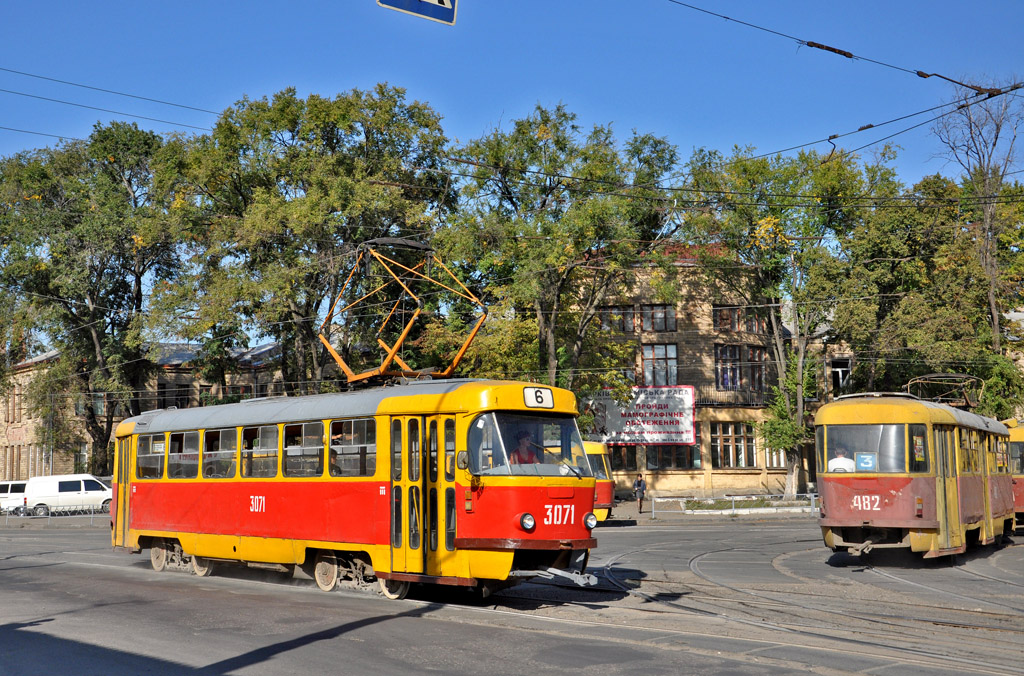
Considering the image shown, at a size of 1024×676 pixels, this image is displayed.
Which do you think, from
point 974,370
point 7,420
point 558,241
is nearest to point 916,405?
point 558,241

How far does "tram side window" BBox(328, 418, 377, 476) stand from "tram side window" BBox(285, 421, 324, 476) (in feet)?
1.21

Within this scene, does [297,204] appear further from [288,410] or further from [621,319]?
[288,410]

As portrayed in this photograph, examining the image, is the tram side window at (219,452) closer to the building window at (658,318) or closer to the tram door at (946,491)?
the tram door at (946,491)

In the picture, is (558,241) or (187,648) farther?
(558,241)

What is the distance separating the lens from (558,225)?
137 ft

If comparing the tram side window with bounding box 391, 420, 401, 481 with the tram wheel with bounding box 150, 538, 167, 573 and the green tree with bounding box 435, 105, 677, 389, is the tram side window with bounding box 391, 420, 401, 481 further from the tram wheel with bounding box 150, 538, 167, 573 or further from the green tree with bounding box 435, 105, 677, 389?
the green tree with bounding box 435, 105, 677, 389

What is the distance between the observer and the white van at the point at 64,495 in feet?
163

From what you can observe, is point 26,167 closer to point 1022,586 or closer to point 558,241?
point 558,241

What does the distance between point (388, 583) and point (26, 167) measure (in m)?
48.3

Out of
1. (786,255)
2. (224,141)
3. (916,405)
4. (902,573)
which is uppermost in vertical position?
(224,141)

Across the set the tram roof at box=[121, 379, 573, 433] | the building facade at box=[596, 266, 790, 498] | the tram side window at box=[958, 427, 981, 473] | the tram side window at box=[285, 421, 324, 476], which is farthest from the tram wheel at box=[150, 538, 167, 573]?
the building facade at box=[596, 266, 790, 498]

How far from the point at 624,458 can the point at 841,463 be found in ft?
114

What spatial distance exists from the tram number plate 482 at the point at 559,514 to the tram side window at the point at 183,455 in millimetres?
8501

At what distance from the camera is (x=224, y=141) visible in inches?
1767
